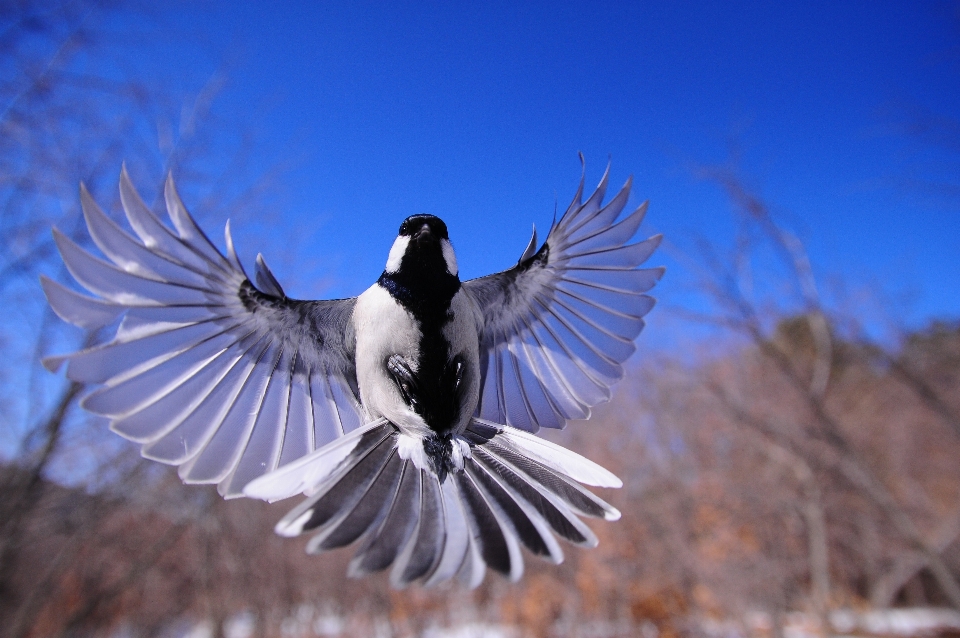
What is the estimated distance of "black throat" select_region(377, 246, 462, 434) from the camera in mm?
1265

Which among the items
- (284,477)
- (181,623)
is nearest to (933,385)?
(284,477)

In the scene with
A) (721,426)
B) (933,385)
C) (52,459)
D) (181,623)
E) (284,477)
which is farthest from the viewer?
(181,623)

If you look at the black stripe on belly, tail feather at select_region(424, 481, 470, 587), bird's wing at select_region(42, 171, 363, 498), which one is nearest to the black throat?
the black stripe on belly

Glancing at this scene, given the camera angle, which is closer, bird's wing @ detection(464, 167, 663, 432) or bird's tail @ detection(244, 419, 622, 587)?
bird's tail @ detection(244, 419, 622, 587)

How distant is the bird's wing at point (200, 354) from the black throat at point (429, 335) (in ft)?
1.13

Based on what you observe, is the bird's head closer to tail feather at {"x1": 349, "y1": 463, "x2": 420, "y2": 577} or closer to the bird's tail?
the bird's tail

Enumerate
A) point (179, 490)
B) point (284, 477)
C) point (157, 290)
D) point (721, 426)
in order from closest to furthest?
point (284, 477), point (157, 290), point (179, 490), point (721, 426)

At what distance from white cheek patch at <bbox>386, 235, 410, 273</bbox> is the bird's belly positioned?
0.06m

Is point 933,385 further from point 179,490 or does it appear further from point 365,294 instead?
point 179,490

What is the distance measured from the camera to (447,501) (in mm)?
1432

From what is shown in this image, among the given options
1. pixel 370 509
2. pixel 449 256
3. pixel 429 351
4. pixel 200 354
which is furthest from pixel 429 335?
pixel 200 354

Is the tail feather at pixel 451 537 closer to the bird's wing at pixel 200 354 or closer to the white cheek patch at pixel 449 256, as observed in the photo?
the bird's wing at pixel 200 354

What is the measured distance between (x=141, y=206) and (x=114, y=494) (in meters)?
3.74

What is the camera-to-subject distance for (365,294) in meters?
1.44
